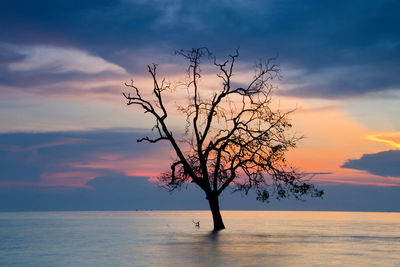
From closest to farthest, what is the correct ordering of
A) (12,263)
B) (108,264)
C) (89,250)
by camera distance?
(108,264), (12,263), (89,250)

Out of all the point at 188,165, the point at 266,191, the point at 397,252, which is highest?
the point at 188,165

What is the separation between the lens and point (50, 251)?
2955 centimetres

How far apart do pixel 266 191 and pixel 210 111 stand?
701 cm

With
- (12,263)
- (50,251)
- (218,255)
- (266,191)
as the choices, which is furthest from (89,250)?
(266,191)

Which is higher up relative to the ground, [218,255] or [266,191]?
[266,191]

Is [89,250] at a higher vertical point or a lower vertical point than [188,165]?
lower

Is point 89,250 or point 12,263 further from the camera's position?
point 89,250

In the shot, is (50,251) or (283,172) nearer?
(50,251)

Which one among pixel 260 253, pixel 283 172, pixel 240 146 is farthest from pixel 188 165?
pixel 260 253

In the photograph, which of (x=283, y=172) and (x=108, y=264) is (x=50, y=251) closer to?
(x=108, y=264)

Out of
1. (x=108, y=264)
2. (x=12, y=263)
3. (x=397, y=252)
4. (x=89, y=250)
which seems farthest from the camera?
(x=89, y=250)

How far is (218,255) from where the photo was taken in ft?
80.0

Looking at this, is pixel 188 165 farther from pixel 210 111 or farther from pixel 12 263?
pixel 12 263

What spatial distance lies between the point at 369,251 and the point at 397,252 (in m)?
1.41
